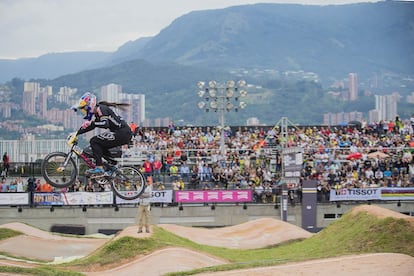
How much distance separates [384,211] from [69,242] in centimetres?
1591

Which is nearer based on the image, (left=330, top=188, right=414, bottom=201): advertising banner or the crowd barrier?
the crowd barrier

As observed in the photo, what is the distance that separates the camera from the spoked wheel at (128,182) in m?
20.3

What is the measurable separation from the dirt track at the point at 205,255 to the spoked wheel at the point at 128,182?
4.20 metres

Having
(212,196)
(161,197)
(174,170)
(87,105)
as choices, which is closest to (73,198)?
(161,197)

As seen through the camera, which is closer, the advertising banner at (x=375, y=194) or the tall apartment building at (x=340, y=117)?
the advertising banner at (x=375, y=194)

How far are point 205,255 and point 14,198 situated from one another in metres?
17.2

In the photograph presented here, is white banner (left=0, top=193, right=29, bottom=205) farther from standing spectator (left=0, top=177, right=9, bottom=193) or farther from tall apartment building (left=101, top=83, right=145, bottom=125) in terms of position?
tall apartment building (left=101, top=83, right=145, bottom=125)

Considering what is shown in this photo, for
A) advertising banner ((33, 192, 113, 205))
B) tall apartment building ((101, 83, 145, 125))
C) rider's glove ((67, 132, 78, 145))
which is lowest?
advertising banner ((33, 192, 113, 205))

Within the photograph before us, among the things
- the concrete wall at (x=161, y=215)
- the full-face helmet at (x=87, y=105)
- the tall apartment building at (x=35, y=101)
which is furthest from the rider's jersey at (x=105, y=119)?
the tall apartment building at (x=35, y=101)

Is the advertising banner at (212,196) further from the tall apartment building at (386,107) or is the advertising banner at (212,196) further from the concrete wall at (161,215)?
the tall apartment building at (386,107)

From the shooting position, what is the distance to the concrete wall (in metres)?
43.2

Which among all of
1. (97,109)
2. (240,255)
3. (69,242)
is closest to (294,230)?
(240,255)

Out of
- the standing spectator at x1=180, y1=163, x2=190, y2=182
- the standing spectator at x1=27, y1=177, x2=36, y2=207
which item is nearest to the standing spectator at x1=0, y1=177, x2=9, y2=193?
the standing spectator at x1=27, y1=177, x2=36, y2=207

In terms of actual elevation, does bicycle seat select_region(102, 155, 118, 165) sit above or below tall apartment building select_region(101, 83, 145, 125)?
below
